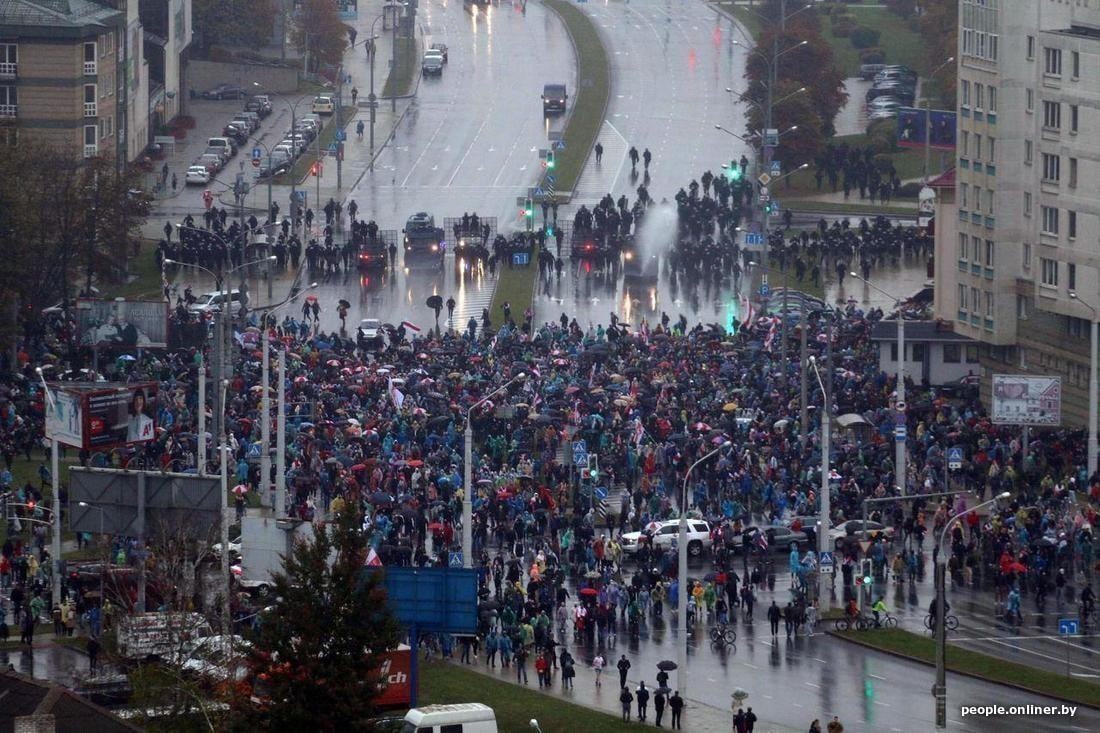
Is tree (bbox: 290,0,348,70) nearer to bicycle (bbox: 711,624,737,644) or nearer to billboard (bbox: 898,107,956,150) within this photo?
billboard (bbox: 898,107,956,150)

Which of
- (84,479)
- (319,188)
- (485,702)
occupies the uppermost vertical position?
(319,188)

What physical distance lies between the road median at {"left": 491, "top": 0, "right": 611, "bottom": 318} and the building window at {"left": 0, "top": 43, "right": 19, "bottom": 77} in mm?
24025

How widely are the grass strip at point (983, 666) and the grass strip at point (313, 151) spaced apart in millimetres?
63380

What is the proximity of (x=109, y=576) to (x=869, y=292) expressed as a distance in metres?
52.7

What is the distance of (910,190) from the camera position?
129 m

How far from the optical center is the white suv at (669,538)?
224ft

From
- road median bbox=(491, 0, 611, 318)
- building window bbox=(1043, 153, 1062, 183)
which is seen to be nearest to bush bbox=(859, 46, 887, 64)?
road median bbox=(491, 0, 611, 318)

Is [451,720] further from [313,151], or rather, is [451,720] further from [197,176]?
[313,151]

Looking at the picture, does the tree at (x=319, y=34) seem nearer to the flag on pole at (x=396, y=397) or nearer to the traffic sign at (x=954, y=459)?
the flag on pole at (x=396, y=397)

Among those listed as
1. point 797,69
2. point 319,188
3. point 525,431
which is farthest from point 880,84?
point 525,431

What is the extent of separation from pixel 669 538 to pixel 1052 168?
25.8 m

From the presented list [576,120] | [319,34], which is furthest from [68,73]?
[319,34]

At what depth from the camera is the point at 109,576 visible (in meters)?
61.0

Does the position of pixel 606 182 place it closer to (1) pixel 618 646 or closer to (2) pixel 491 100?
(2) pixel 491 100
